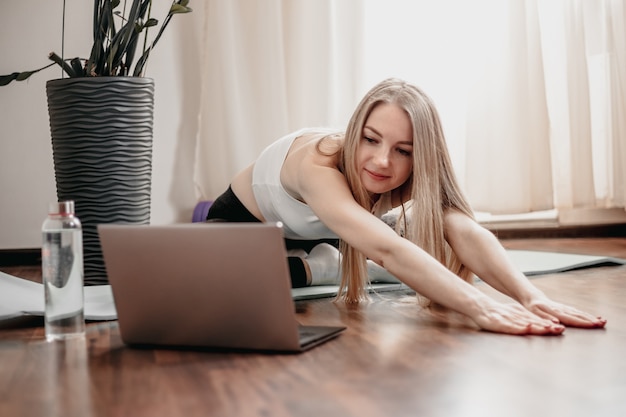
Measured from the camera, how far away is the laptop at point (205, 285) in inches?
58.5

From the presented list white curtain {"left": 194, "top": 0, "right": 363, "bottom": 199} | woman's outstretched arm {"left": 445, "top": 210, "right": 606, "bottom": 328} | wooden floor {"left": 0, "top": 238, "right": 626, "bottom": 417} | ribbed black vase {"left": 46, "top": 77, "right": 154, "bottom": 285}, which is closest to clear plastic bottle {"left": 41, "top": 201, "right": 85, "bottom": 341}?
wooden floor {"left": 0, "top": 238, "right": 626, "bottom": 417}

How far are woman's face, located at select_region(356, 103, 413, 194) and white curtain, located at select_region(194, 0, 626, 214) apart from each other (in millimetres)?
1641

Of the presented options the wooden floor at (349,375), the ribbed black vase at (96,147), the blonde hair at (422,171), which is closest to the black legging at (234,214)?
the ribbed black vase at (96,147)

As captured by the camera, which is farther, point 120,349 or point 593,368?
point 120,349

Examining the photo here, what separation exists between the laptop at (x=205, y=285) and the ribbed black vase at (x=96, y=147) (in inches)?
48.7

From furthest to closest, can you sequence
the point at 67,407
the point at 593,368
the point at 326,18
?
1. the point at 326,18
2. the point at 593,368
3. the point at 67,407

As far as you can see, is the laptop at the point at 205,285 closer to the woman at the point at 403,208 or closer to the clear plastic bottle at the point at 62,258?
the clear plastic bottle at the point at 62,258

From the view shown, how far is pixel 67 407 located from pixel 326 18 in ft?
8.84

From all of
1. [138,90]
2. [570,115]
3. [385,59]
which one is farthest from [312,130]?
[570,115]

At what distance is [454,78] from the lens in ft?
12.4

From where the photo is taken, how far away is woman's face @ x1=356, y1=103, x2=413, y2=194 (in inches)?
80.6

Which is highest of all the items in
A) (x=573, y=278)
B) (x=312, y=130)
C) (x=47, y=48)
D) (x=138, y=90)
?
(x=47, y=48)

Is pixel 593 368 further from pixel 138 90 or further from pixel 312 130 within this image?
pixel 138 90

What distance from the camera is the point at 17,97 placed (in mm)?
3473
